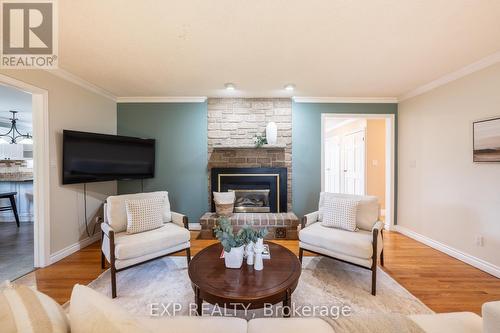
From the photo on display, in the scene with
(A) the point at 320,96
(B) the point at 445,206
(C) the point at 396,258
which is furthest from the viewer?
(A) the point at 320,96

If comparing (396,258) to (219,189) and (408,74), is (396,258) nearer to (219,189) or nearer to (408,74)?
(408,74)

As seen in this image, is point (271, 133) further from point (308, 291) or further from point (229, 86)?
point (308, 291)

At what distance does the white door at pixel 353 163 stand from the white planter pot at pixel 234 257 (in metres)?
4.34

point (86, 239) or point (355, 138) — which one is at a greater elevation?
point (355, 138)

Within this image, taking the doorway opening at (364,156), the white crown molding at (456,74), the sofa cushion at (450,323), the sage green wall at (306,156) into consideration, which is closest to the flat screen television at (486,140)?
the white crown molding at (456,74)

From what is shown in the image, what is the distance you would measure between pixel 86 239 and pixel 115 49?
277cm

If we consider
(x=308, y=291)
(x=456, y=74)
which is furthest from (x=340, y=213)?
(x=456, y=74)

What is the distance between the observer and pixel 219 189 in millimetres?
3949

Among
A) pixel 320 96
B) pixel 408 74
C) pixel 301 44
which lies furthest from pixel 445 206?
pixel 301 44

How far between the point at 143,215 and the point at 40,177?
140 centimetres

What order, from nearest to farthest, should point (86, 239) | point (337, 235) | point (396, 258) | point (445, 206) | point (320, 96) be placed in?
point (337, 235)
point (396, 258)
point (445, 206)
point (86, 239)
point (320, 96)

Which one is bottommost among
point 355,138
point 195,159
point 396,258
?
point 396,258

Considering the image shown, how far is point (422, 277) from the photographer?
7.67 feet

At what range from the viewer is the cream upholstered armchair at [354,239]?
2.11 m
